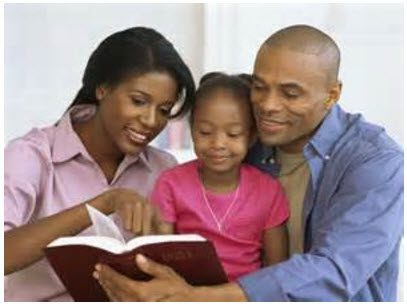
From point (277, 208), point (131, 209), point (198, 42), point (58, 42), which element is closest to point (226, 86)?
point (277, 208)

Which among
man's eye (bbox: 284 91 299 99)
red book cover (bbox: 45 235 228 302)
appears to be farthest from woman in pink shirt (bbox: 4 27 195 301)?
man's eye (bbox: 284 91 299 99)

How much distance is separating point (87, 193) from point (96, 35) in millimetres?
1056

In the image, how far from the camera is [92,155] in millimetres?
1559

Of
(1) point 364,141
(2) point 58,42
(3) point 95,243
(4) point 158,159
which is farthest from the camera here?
(2) point 58,42

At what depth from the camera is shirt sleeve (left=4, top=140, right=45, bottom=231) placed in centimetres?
137

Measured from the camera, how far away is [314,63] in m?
1.42

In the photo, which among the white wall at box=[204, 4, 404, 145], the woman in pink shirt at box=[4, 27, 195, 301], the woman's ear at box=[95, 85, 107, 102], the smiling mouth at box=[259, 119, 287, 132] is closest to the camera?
the woman in pink shirt at box=[4, 27, 195, 301]

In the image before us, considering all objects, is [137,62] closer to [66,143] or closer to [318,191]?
[66,143]

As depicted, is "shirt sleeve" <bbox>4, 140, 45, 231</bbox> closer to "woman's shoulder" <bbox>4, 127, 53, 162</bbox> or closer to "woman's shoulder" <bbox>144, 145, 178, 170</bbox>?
"woman's shoulder" <bbox>4, 127, 53, 162</bbox>

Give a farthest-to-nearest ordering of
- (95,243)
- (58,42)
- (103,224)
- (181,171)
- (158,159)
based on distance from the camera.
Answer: (58,42) < (158,159) < (181,171) < (103,224) < (95,243)

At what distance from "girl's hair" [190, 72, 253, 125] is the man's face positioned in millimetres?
40

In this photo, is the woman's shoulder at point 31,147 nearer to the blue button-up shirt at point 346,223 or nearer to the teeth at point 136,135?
the teeth at point 136,135

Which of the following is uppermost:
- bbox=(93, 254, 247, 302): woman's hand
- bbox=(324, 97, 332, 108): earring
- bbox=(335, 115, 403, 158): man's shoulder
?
bbox=(324, 97, 332, 108): earring

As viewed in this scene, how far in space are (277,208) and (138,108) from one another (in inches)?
14.9
